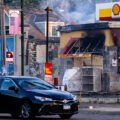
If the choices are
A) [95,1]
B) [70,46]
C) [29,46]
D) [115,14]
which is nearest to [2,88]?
[115,14]

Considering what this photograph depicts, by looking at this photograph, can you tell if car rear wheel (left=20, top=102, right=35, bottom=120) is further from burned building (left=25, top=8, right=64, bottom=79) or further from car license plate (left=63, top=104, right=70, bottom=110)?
burned building (left=25, top=8, right=64, bottom=79)

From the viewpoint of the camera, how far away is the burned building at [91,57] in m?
45.3

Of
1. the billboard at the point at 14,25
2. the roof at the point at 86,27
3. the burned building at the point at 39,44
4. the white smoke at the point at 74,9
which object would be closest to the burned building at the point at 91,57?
the roof at the point at 86,27

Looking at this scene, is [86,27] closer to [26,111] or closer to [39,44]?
[39,44]

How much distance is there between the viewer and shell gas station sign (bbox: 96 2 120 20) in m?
50.6

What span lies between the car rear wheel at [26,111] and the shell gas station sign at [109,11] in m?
32.8

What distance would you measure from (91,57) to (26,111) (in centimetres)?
3410

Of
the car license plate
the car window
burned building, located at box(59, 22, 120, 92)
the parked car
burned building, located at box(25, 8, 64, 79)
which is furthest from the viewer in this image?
burned building, located at box(25, 8, 64, 79)

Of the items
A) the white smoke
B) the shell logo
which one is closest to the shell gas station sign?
the shell logo

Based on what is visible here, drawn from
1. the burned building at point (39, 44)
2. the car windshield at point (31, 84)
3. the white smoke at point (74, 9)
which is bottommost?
the car windshield at point (31, 84)

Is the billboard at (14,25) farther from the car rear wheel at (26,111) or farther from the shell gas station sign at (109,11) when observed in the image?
the car rear wheel at (26,111)

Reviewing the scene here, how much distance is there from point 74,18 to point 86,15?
7.92 feet

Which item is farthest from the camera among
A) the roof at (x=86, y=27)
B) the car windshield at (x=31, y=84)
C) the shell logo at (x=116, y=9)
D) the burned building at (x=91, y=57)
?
the roof at (x=86, y=27)

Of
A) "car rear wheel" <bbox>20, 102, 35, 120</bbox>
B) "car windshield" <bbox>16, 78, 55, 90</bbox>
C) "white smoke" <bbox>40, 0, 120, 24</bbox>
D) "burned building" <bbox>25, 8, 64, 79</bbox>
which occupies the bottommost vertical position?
"car rear wheel" <bbox>20, 102, 35, 120</bbox>
